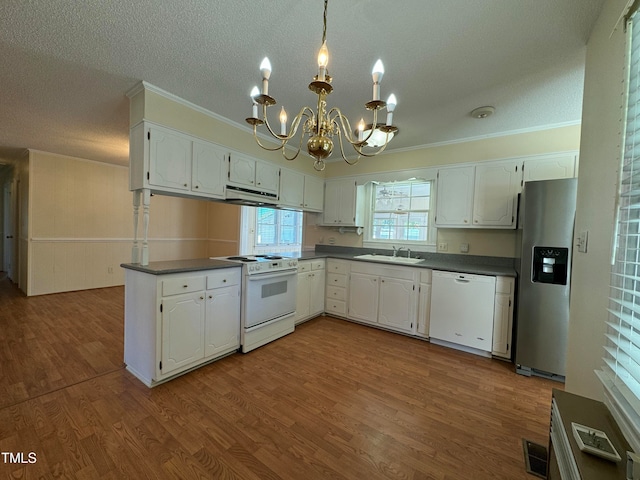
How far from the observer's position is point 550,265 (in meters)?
2.32

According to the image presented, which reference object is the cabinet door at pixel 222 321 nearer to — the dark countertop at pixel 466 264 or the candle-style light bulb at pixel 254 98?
the dark countertop at pixel 466 264

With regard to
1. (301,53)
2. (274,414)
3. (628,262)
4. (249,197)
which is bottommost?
(274,414)

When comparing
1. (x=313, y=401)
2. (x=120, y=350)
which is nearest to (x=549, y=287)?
(x=313, y=401)

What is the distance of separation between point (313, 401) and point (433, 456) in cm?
82

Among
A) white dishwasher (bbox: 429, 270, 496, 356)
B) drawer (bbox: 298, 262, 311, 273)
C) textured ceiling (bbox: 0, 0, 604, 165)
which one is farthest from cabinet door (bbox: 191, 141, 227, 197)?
white dishwasher (bbox: 429, 270, 496, 356)

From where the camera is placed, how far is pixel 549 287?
2322 millimetres

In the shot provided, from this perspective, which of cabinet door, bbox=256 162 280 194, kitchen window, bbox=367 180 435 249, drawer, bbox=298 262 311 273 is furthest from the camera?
kitchen window, bbox=367 180 435 249

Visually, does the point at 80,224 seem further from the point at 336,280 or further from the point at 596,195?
the point at 596,195

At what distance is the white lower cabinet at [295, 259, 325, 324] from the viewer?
3.40 m

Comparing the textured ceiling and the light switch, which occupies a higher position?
Answer: the textured ceiling

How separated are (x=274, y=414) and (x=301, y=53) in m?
2.47

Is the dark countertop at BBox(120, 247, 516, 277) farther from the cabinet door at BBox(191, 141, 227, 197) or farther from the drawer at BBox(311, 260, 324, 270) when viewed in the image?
the cabinet door at BBox(191, 141, 227, 197)

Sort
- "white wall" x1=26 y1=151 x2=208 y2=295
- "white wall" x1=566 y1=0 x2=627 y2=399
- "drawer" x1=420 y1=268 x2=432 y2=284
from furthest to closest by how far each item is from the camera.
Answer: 1. "white wall" x1=26 y1=151 x2=208 y2=295
2. "drawer" x1=420 y1=268 x2=432 y2=284
3. "white wall" x1=566 y1=0 x2=627 y2=399

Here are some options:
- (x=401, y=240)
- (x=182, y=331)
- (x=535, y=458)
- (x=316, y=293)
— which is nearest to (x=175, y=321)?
(x=182, y=331)
